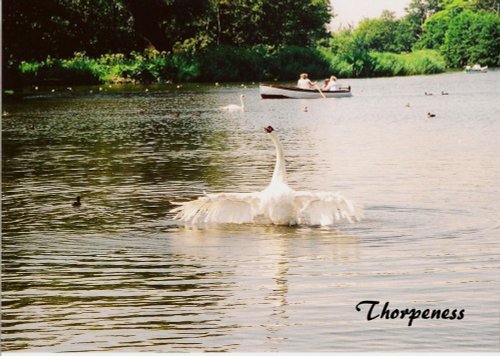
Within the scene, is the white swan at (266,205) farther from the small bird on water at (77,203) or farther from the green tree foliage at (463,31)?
the green tree foliage at (463,31)

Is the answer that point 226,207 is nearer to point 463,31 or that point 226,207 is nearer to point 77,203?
point 77,203

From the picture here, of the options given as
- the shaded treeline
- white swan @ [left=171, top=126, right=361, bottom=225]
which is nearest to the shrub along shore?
Result: the shaded treeline

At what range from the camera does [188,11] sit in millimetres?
47688

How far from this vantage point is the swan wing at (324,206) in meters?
8.62

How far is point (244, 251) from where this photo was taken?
857 cm

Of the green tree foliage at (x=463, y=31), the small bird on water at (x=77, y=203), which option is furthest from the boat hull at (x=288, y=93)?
the small bird on water at (x=77, y=203)

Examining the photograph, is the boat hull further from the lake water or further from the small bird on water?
the small bird on water

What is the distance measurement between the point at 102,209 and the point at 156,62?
3820 cm

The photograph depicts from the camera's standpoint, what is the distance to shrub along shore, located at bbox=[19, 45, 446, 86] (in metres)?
45.6

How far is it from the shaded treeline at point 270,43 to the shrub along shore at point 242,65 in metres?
0.04

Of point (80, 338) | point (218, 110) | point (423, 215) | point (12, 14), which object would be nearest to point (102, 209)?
point (423, 215)

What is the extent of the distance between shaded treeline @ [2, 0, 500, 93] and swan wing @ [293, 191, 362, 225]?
3097 centimetres

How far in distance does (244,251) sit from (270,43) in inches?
1617

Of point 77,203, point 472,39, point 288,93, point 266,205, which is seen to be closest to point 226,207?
point 266,205
